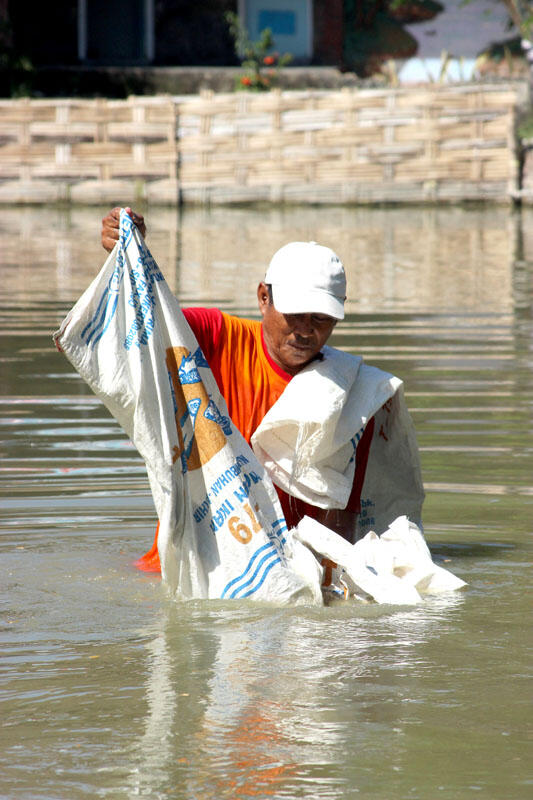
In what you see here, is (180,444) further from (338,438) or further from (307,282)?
(307,282)

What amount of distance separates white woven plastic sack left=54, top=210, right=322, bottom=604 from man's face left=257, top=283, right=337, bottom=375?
0.25 meters

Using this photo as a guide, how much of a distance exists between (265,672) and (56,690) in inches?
21.2

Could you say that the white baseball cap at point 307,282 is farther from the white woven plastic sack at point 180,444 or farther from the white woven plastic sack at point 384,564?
the white woven plastic sack at point 384,564

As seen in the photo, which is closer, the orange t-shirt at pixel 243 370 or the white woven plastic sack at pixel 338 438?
the white woven plastic sack at pixel 338 438

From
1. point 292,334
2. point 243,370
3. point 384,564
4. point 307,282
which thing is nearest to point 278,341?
point 292,334

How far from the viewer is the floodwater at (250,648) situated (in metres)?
2.91

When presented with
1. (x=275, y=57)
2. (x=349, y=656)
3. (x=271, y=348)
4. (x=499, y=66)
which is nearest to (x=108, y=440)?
(x=271, y=348)

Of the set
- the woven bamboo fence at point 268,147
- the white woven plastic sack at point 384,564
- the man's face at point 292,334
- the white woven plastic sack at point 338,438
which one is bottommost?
the white woven plastic sack at point 384,564

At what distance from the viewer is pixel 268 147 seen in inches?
827

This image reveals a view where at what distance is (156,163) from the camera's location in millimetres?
21094

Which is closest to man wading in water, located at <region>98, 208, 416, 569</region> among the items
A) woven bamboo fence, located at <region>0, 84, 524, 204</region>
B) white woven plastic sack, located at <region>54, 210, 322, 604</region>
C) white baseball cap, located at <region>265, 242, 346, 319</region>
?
white baseball cap, located at <region>265, 242, 346, 319</region>

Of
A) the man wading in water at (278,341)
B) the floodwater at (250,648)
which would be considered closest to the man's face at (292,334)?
the man wading in water at (278,341)

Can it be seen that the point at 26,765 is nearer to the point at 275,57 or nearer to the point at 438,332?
the point at 438,332

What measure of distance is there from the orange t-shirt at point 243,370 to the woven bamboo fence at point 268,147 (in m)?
17.0
